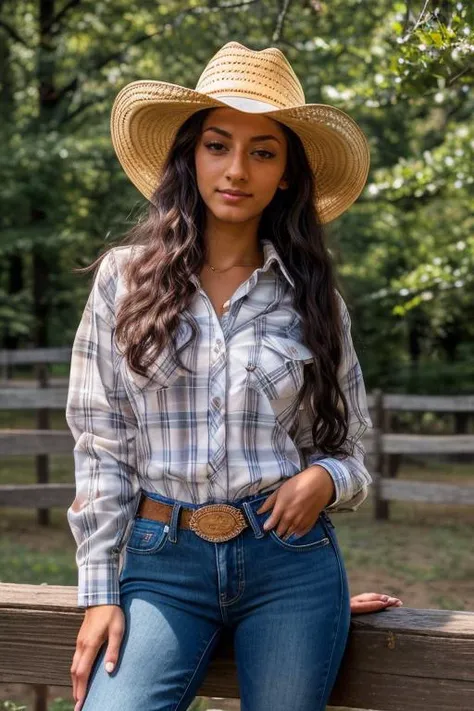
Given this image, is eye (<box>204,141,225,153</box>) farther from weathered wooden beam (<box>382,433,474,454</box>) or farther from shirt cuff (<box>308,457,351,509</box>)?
weathered wooden beam (<box>382,433,474,454</box>)

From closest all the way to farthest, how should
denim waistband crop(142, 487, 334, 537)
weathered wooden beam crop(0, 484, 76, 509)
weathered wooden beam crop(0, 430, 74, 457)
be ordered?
denim waistband crop(142, 487, 334, 537)
weathered wooden beam crop(0, 484, 76, 509)
weathered wooden beam crop(0, 430, 74, 457)

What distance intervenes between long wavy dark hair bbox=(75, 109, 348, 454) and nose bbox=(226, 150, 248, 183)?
15cm

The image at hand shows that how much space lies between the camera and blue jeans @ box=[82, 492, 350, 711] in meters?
1.94

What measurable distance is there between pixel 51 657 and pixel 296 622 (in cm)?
56

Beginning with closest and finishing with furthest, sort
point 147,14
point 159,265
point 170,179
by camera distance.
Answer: point 159,265 < point 170,179 < point 147,14

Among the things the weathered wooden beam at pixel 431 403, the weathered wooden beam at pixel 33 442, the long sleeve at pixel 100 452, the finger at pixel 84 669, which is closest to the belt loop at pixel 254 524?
the long sleeve at pixel 100 452

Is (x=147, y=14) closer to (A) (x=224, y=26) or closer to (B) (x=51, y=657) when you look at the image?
(A) (x=224, y=26)

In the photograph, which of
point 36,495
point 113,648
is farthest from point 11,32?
point 113,648

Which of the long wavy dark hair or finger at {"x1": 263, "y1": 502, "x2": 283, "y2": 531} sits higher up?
the long wavy dark hair

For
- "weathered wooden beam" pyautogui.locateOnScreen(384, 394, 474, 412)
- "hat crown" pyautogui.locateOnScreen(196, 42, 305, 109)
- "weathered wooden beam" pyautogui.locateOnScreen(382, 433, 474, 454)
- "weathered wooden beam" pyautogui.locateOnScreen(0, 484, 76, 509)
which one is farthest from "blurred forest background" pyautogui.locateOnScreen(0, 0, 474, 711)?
"hat crown" pyautogui.locateOnScreen(196, 42, 305, 109)

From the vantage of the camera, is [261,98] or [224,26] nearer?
[261,98]

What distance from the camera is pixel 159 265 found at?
2164 millimetres

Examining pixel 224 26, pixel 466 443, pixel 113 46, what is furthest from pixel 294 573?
pixel 113 46

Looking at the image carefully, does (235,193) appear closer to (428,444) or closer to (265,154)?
(265,154)
